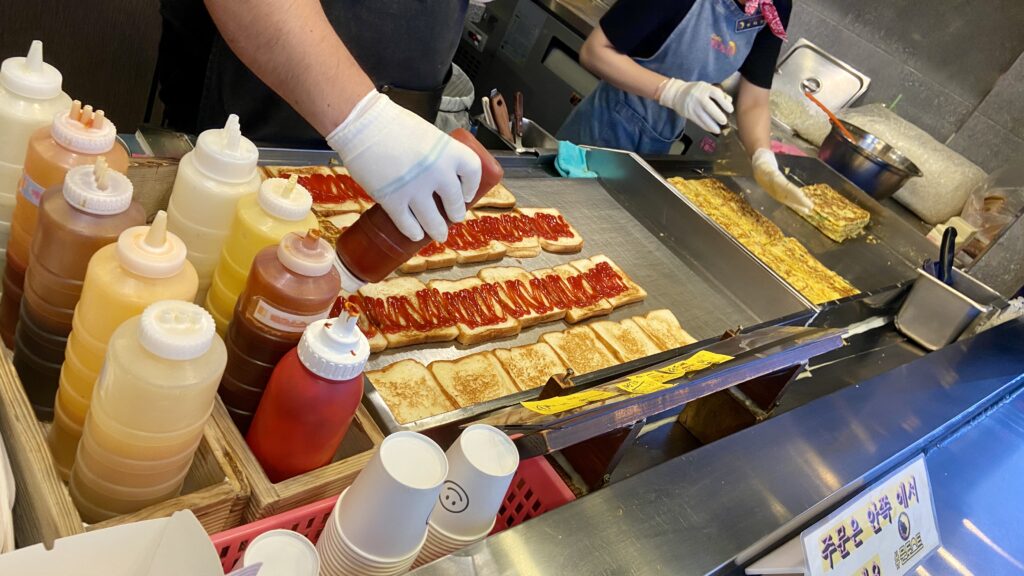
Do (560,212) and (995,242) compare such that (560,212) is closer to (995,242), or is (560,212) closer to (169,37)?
(169,37)

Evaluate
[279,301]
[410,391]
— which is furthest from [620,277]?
[279,301]

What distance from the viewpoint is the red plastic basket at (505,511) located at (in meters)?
1.14

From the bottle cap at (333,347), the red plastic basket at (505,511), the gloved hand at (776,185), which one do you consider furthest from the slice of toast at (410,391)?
the gloved hand at (776,185)

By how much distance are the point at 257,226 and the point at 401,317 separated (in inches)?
40.2

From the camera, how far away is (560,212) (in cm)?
332

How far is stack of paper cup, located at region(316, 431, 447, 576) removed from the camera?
39.3 inches

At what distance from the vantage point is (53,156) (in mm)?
1240

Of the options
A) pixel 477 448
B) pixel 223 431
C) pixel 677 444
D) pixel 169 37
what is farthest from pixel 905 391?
pixel 169 37

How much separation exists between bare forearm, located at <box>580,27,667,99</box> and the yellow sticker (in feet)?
8.48

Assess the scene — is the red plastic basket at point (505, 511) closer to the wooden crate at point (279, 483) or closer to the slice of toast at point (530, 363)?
the wooden crate at point (279, 483)

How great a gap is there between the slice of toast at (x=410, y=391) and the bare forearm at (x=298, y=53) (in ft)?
2.45

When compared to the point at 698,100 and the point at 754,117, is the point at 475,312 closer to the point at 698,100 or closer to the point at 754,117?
the point at 698,100

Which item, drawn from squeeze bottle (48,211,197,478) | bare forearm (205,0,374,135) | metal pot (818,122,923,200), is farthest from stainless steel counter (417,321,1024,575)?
metal pot (818,122,923,200)

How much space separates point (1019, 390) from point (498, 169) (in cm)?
254
